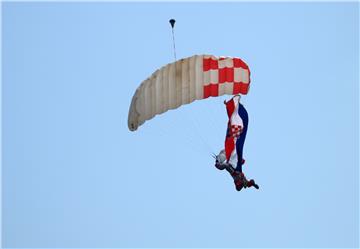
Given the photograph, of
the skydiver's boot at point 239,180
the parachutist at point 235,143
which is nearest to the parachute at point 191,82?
the parachutist at point 235,143

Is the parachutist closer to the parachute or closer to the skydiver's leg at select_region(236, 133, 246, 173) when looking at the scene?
the skydiver's leg at select_region(236, 133, 246, 173)

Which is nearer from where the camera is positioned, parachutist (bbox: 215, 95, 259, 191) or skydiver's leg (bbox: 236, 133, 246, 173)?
parachutist (bbox: 215, 95, 259, 191)

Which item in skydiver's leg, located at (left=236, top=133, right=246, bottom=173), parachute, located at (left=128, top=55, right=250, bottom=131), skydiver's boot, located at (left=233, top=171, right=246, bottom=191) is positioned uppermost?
parachute, located at (left=128, top=55, right=250, bottom=131)

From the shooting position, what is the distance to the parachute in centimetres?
2172

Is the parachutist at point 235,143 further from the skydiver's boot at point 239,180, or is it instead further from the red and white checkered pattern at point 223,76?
the red and white checkered pattern at point 223,76

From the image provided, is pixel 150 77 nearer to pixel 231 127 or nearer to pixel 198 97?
pixel 198 97

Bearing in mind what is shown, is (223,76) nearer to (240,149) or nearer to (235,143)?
(235,143)

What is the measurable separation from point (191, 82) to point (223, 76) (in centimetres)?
114

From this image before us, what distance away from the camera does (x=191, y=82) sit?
21.8 meters

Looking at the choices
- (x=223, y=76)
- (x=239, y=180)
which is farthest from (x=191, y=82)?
(x=239, y=180)

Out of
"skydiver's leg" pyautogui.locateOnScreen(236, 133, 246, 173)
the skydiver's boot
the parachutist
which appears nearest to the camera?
the skydiver's boot

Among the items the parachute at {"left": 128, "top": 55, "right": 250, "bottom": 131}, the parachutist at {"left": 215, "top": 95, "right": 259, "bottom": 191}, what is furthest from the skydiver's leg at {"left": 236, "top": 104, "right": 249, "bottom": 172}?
the parachute at {"left": 128, "top": 55, "right": 250, "bottom": 131}

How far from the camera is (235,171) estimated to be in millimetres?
21688

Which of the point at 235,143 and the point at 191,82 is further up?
the point at 191,82
